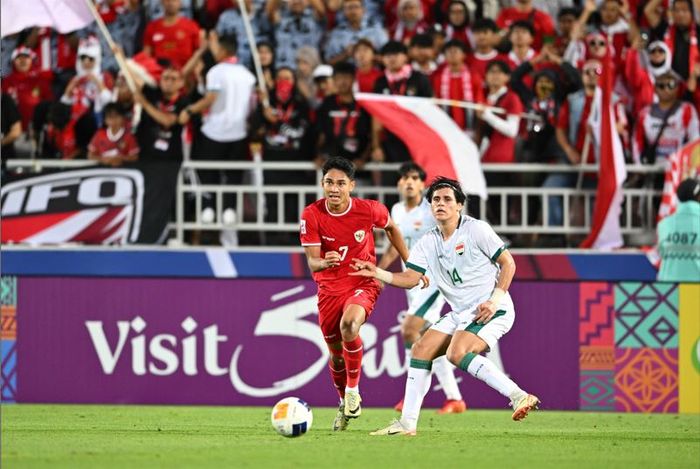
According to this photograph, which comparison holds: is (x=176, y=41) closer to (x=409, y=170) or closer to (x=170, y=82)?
(x=170, y=82)

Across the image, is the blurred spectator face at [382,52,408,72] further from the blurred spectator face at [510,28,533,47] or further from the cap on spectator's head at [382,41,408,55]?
the blurred spectator face at [510,28,533,47]

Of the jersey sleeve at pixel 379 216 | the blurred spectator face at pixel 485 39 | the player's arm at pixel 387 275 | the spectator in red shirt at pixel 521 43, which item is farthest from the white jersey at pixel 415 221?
the spectator in red shirt at pixel 521 43

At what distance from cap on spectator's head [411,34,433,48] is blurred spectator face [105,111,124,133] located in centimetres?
376

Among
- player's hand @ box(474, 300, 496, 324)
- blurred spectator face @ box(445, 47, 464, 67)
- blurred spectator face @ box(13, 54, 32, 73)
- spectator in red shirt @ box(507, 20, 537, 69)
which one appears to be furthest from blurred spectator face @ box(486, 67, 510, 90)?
player's hand @ box(474, 300, 496, 324)

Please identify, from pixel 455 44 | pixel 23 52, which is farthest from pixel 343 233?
pixel 23 52

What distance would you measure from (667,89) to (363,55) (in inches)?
147

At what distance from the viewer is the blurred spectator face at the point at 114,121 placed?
1773 centimetres

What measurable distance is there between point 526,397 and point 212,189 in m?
6.95

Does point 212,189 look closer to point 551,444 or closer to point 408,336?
point 408,336

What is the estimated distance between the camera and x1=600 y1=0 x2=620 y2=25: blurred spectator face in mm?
18500

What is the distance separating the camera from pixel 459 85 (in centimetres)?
1753

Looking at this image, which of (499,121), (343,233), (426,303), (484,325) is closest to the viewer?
(484,325)

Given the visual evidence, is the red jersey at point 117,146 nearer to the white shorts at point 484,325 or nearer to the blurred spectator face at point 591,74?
the blurred spectator face at point 591,74

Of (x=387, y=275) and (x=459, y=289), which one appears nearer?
(x=387, y=275)
